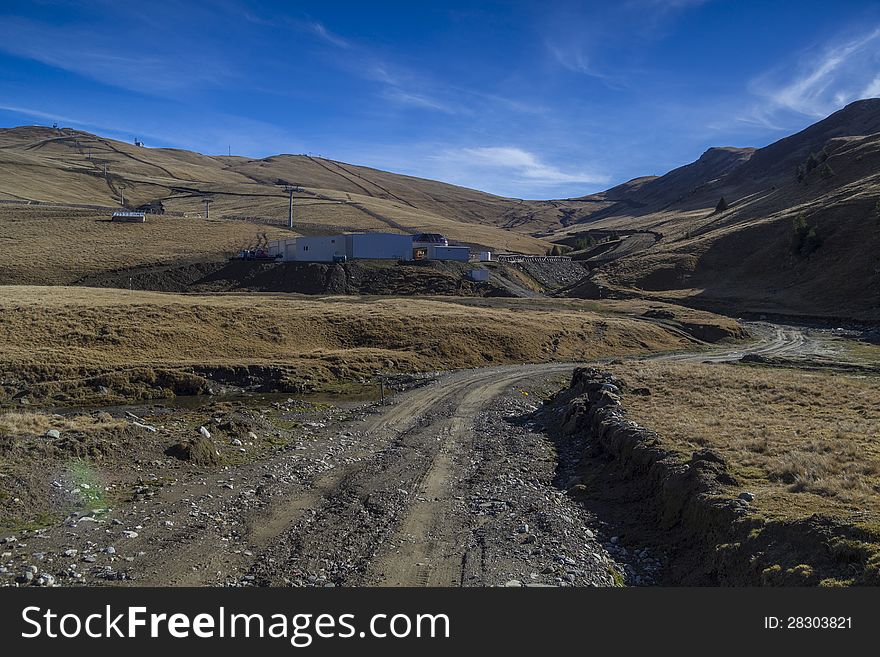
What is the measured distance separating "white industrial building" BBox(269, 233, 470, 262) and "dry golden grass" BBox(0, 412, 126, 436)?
69.9 meters

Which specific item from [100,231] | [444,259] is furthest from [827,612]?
[100,231]

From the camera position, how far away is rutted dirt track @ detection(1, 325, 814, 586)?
490 inches

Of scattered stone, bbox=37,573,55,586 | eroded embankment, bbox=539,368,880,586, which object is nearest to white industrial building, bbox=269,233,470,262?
eroded embankment, bbox=539,368,880,586

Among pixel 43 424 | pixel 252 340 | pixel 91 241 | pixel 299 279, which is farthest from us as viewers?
pixel 91 241

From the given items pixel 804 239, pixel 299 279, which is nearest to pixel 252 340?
pixel 299 279

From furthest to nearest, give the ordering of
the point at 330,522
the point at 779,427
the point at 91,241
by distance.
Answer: the point at 91,241
the point at 779,427
the point at 330,522

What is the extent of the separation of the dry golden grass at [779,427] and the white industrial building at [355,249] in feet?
209

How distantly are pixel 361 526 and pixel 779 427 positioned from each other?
51.2 ft

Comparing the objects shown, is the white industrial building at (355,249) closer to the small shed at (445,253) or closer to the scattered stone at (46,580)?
the small shed at (445,253)

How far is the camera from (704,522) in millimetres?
13617

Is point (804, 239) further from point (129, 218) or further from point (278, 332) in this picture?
point (129, 218)

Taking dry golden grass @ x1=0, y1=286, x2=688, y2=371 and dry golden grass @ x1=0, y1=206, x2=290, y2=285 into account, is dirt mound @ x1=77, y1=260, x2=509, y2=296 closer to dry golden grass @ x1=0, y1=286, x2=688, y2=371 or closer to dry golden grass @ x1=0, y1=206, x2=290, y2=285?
dry golden grass @ x1=0, y1=206, x2=290, y2=285

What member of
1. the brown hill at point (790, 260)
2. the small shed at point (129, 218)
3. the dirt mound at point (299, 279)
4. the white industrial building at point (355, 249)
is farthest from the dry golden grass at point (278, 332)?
the small shed at point (129, 218)

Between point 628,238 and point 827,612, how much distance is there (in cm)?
15169
